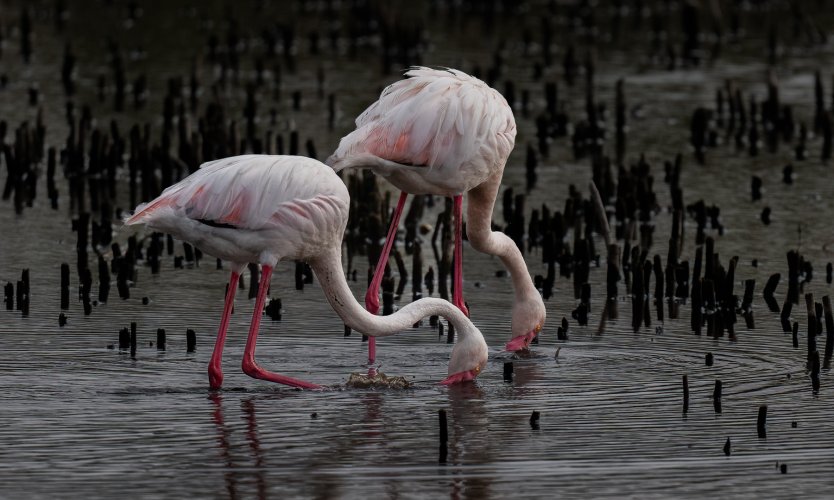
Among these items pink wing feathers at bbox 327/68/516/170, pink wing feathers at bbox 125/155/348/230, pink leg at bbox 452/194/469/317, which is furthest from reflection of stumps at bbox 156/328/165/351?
pink leg at bbox 452/194/469/317

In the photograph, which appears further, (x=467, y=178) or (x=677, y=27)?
(x=677, y=27)

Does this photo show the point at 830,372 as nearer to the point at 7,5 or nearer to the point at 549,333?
the point at 549,333

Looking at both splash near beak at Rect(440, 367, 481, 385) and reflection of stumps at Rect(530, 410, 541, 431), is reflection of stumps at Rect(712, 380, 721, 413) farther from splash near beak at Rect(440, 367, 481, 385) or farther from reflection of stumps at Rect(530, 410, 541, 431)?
splash near beak at Rect(440, 367, 481, 385)

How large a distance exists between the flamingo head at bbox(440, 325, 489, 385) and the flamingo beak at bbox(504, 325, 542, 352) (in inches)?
35.1

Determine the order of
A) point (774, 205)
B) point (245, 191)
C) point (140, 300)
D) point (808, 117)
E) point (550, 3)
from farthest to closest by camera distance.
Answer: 1. point (550, 3)
2. point (808, 117)
3. point (774, 205)
4. point (140, 300)
5. point (245, 191)

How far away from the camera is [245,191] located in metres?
8.77

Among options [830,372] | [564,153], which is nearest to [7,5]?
[564,153]

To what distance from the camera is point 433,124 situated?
32.7ft

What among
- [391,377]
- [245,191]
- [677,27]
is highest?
[677,27]

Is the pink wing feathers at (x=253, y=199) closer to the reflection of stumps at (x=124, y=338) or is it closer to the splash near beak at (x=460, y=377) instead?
the reflection of stumps at (x=124, y=338)

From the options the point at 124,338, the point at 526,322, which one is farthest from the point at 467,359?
the point at 124,338

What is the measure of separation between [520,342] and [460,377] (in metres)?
1.01

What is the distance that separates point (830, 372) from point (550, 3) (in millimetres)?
21290

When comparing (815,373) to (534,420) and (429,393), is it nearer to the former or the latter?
(534,420)
